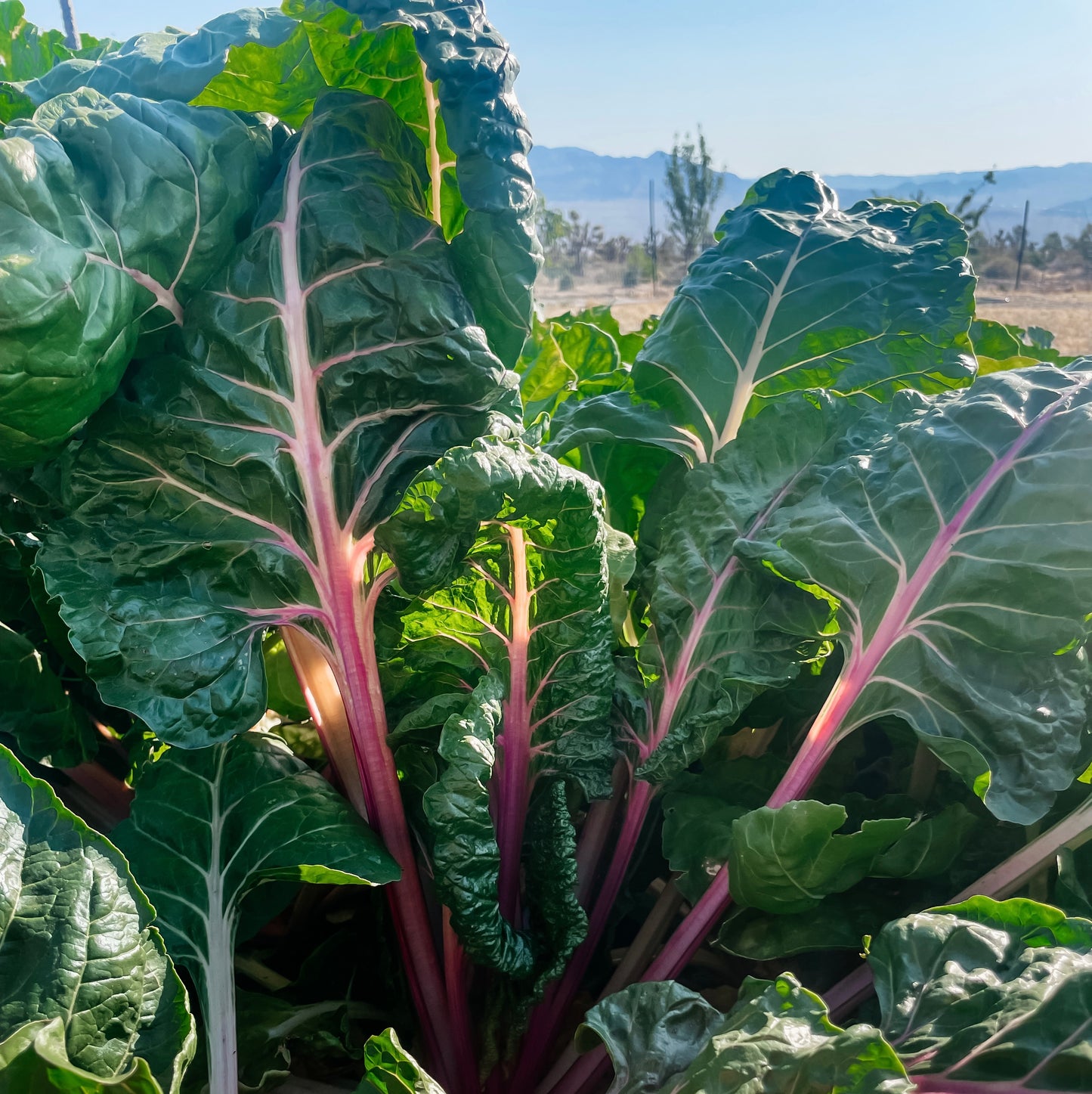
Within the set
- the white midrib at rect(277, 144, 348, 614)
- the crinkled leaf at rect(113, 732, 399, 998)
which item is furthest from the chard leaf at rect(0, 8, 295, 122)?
the crinkled leaf at rect(113, 732, 399, 998)

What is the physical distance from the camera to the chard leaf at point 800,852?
82 centimetres

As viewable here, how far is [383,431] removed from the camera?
3.21ft

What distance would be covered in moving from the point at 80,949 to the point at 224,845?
0.34 metres

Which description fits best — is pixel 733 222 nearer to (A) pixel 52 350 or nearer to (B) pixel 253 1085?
(A) pixel 52 350

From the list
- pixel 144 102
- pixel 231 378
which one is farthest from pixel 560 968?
pixel 144 102

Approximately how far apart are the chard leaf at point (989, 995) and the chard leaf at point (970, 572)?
12 centimetres

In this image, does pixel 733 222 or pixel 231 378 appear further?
pixel 733 222

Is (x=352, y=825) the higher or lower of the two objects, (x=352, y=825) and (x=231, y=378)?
the lower

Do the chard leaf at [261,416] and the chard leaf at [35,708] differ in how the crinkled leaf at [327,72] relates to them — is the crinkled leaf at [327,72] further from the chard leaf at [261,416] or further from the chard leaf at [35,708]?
the chard leaf at [35,708]

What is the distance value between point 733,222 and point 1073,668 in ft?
2.36

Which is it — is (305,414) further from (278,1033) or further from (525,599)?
(278,1033)

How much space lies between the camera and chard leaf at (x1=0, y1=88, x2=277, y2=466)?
Result: 698 millimetres

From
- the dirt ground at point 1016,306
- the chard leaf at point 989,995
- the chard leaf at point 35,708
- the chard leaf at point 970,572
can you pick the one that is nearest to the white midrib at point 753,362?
the chard leaf at point 970,572

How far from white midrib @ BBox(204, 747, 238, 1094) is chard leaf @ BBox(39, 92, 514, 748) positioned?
0.45 feet
